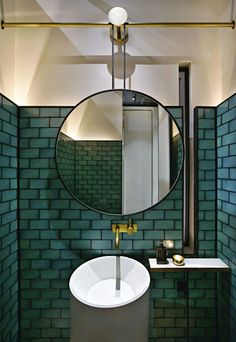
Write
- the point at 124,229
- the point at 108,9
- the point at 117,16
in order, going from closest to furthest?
the point at 117,16 < the point at 124,229 < the point at 108,9

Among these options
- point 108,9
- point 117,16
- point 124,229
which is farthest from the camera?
point 108,9

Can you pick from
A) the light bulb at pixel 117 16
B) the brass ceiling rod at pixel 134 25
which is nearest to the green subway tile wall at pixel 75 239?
the brass ceiling rod at pixel 134 25

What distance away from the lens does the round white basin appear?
1.21 m

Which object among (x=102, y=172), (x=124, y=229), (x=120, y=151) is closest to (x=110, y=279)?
(x=124, y=229)

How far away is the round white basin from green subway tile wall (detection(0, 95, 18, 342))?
0.39m

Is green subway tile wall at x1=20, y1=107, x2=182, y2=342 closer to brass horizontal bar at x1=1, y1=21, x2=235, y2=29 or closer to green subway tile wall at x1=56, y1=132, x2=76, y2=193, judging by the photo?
green subway tile wall at x1=56, y1=132, x2=76, y2=193

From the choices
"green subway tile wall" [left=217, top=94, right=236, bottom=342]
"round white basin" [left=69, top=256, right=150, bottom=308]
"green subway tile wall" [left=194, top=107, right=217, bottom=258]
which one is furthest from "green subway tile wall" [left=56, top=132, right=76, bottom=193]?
"green subway tile wall" [left=217, top=94, right=236, bottom=342]

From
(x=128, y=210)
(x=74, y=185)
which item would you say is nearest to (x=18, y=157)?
(x=74, y=185)

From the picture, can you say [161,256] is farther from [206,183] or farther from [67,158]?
[67,158]

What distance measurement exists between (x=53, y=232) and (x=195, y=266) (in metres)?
0.85

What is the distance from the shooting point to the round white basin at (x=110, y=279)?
1.21 metres

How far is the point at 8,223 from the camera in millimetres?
1277

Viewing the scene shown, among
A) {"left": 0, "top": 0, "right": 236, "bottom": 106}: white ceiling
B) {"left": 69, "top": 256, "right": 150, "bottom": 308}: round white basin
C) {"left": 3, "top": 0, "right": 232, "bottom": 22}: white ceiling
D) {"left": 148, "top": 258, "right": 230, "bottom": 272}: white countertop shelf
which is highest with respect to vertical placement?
{"left": 3, "top": 0, "right": 232, "bottom": 22}: white ceiling

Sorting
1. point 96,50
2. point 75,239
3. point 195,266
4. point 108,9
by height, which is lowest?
point 195,266
